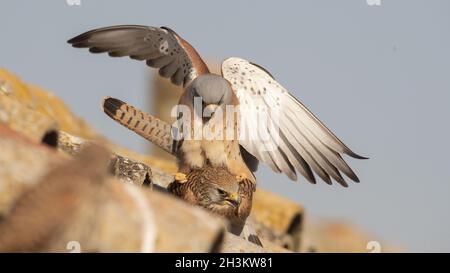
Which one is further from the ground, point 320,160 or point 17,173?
point 17,173

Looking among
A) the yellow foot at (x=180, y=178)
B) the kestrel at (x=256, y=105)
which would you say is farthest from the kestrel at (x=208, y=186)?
the kestrel at (x=256, y=105)

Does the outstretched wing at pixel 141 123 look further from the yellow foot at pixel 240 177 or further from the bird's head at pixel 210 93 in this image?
the yellow foot at pixel 240 177

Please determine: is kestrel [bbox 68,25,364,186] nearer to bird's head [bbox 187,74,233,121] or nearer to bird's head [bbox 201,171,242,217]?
bird's head [bbox 187,74,233,121]

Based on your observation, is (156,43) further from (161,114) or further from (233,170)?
(161,114)

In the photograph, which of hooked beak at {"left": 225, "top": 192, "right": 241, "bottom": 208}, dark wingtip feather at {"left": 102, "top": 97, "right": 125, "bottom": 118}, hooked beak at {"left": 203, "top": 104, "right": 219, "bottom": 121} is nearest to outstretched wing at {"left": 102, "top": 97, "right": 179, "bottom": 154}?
dark wingtip feather at {"left": 102, "top": 97, "right": 125, "bottom": 118}

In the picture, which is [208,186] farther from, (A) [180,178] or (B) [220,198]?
(A) [180,178]
